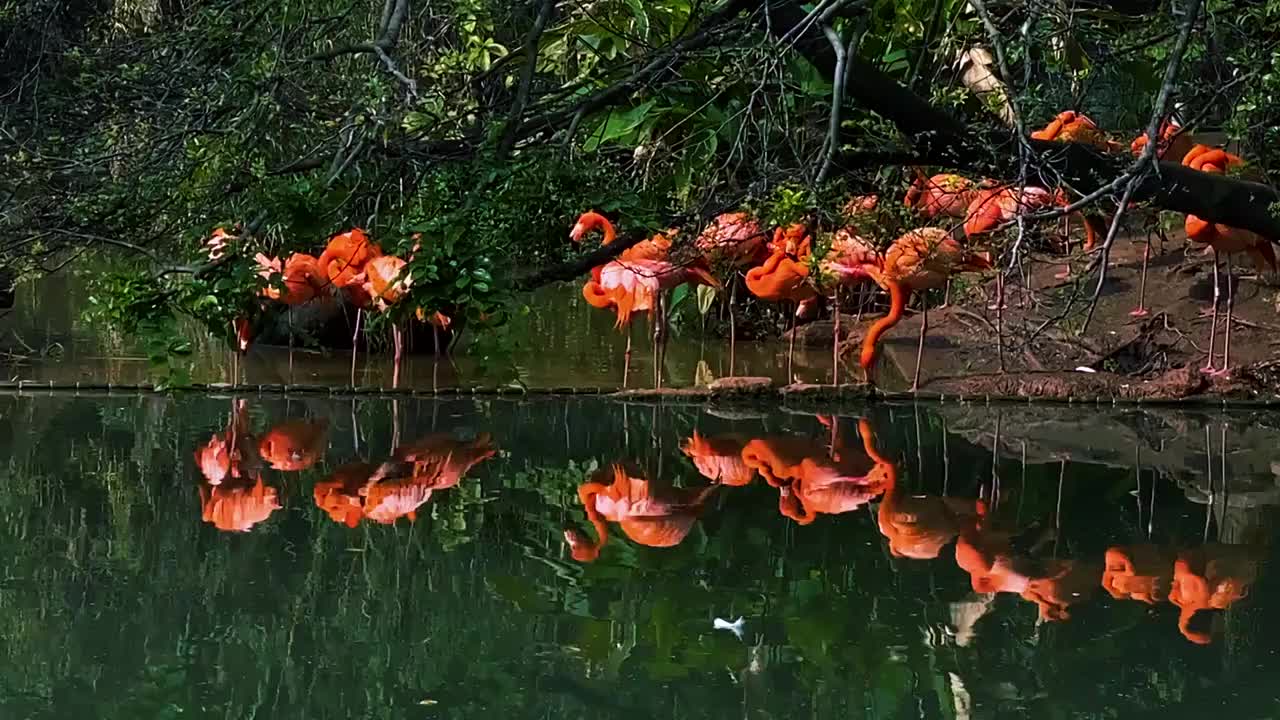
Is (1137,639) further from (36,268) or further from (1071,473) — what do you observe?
(36,268)

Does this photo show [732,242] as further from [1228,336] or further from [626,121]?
[1228,336]

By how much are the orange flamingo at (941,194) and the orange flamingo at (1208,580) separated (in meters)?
1.52

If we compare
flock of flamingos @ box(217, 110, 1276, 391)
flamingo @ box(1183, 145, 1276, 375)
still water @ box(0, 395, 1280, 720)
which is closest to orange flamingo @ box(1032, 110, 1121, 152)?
flock of flamingos @ box(217, 110, 1276, 391)

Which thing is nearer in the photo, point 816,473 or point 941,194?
point 816,473

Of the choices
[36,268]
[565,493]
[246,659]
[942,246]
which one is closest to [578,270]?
[565,493]

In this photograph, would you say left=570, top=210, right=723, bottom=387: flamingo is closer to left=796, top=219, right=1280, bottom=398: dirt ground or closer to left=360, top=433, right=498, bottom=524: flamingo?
left=796, top=219, right=1280, bottom=398: dirt ground

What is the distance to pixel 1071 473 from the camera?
18.2 ft

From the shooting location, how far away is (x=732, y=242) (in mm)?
6445

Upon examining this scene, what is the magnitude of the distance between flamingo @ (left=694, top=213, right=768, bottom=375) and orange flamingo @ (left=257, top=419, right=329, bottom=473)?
Answer: 1598 mm

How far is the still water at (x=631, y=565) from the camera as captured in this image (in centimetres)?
326

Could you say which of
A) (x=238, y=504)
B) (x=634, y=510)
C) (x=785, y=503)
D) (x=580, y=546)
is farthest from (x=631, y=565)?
(x=238, y=504)

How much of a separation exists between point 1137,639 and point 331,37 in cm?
309

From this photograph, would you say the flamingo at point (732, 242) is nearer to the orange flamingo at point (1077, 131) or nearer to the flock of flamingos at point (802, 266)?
the flock of flamingos at point (802, 266)

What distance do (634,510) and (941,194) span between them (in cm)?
233
